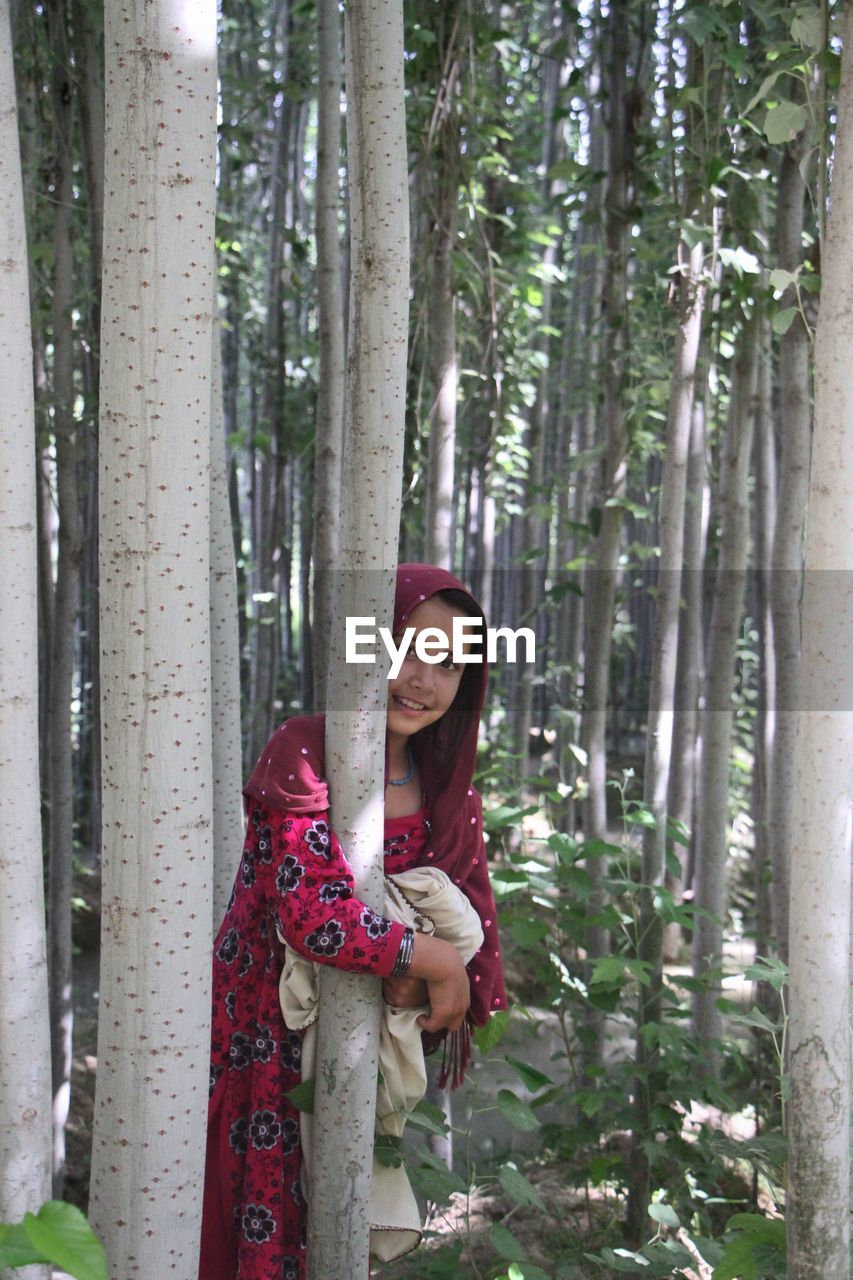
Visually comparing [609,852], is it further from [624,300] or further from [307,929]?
[624,300]

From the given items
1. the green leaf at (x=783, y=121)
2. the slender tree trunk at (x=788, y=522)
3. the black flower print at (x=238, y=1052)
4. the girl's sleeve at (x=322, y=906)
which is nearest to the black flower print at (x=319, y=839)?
the girl's sleeve at (x=322, y=906)

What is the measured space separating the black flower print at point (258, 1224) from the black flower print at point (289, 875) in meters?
0.52

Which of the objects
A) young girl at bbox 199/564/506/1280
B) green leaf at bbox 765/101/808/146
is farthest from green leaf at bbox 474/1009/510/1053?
green leaf at bbox 765/101/808/146

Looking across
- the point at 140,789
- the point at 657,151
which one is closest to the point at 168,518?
the point at 140,789

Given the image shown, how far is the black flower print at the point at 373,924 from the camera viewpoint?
1.74 meters

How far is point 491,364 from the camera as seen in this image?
14.7 ft

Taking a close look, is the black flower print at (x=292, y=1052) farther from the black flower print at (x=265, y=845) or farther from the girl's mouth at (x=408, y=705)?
the girl's mouth at (x=408, y=705)

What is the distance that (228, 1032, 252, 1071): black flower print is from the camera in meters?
1.92

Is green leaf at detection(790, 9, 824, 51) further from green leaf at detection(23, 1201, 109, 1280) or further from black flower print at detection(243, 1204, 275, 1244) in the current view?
black flower print at detection(243, 1204, 275, 1244)

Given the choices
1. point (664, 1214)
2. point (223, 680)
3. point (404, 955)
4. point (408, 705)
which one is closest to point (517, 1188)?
point (664, 1214)

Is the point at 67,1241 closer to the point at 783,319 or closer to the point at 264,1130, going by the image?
the point at 264,1130

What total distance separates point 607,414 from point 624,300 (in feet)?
1.19

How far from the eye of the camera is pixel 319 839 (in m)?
1.78

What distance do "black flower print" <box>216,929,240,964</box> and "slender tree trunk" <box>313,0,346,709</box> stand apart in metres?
1.40
